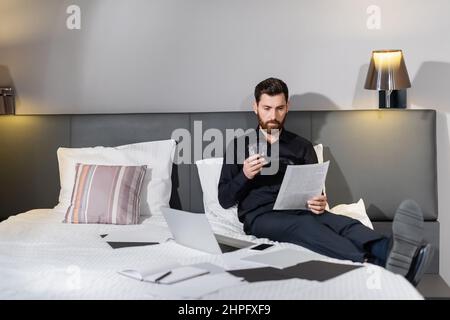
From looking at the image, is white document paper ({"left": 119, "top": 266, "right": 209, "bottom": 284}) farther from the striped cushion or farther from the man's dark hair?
the man's dark hair

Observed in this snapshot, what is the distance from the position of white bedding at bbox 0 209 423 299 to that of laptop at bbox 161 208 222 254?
3 cm

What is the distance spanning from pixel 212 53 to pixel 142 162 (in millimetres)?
741

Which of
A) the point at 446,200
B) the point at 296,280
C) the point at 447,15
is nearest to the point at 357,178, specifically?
the point at 446,200

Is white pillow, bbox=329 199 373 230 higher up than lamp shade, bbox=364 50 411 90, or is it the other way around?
lamp shade, bbox=364 50 411 90

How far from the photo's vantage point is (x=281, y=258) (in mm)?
2387

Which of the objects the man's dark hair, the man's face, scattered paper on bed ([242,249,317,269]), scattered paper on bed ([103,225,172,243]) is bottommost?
scattered paper on bed ([103,225,172,243])

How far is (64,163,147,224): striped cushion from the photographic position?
3.22 metres

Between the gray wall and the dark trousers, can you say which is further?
the gray wall

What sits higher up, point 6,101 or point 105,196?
point 6,101

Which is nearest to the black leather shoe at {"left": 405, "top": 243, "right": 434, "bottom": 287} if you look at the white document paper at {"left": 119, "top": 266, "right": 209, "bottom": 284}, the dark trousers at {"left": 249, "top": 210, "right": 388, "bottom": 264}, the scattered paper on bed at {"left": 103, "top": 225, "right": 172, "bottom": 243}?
the dark trousers at {"left": 249, "top": 210, "right": 388, "bottom": 264}

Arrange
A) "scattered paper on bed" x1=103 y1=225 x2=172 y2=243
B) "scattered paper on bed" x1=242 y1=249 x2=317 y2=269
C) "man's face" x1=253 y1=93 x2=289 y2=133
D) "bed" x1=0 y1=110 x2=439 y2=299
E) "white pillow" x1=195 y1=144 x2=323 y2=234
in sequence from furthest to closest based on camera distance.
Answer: "white pillow" x1=195 y1=144 x2=323 y2=234, "man's face" x1=253 y1=93 x2=289 y2=133, "bed" x1=0 y1=110 x2=439 y2=299, "scattered paper on bed" x1=103 y1=225 x2=172 y2=243, "scattered paper on bed" x1=242 y1=249 x2=317 y2=269

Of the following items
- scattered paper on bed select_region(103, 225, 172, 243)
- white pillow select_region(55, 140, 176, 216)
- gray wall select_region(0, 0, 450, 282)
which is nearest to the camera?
scattered paper on bed select_region(103, 225, 172, 243)

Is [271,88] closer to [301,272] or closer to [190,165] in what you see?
[190,165]

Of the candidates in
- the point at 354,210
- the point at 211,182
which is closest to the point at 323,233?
the point at 354,210
